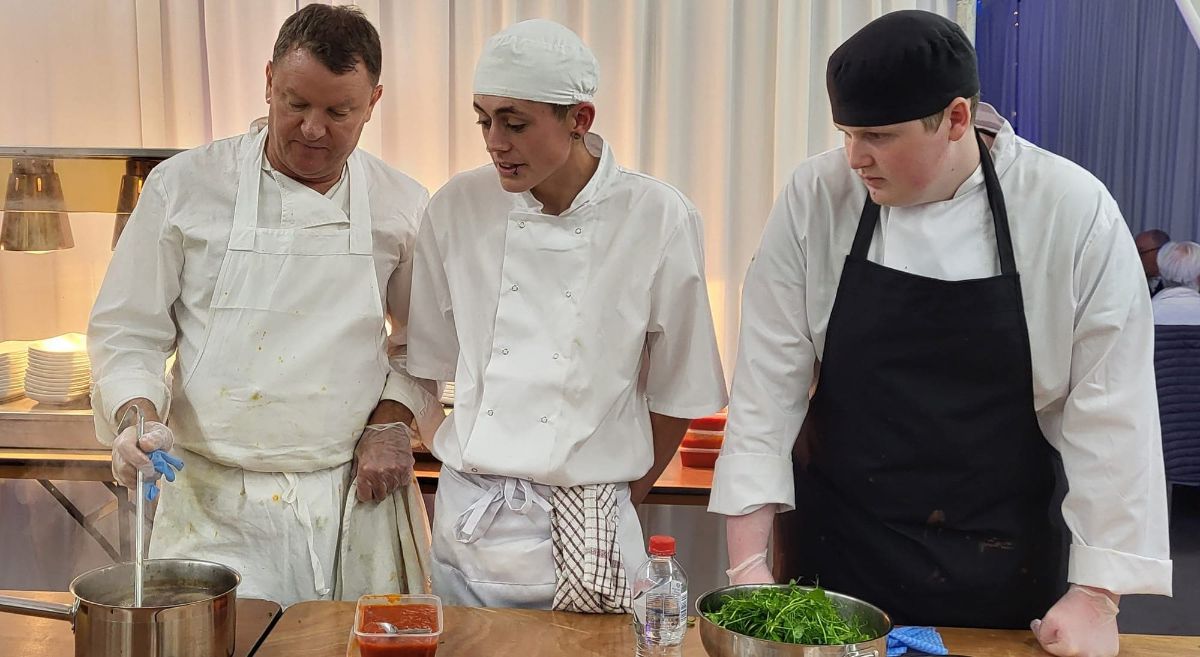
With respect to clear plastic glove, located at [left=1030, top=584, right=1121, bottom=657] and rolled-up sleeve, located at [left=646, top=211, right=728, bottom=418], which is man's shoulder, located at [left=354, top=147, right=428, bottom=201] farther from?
clear plastic glove, located at [left=1030, top=584, right=1121, bottom=657]

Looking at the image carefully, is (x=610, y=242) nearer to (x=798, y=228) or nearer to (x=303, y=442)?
(x=798, y=228)

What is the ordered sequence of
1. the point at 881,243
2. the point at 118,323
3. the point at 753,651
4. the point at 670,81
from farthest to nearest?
the point at 670,81, the point at 118,323, the point at 881,243, the point at 753,651

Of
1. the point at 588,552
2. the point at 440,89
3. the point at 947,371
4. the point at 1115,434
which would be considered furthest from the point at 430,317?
the point at 440,89

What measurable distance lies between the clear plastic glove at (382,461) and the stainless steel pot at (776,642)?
75cm

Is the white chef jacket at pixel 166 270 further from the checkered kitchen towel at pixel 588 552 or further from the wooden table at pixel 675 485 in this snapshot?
the wooden table at pixel 675 485

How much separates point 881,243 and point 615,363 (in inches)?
21.2

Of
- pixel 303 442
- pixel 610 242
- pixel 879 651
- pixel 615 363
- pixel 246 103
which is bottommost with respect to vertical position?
pixel 879 651

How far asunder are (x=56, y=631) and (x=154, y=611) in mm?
511

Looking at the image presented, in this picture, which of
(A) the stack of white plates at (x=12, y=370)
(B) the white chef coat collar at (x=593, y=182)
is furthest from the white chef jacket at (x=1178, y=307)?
(A) the stack of white plates at (x=12, y=370)

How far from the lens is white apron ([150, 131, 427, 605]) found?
2.03 meters

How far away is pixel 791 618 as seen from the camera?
1.47 m

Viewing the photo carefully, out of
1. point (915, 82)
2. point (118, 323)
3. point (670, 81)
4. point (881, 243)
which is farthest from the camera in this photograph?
point (670, 81)

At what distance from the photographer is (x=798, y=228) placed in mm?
1949

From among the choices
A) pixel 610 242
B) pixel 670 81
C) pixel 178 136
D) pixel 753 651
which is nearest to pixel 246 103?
pixel 178 136
